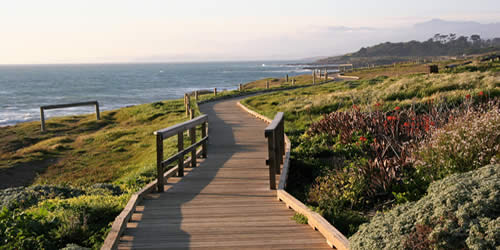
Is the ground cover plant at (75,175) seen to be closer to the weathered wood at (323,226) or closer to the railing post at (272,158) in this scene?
the railing post at (272,158)

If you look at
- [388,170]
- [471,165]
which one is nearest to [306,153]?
[388,170]

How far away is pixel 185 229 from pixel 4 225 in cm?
221

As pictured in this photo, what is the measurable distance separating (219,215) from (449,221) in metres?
3.44

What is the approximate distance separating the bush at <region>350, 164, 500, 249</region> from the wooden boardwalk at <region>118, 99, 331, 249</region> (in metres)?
1.03

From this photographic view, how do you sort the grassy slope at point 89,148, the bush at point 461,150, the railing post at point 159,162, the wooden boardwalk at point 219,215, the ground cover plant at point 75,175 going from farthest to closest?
A: the grassy slope at point 89,148 < the railing post at point 159,162 < the bush at point 461,150 < the ground cover plant at point 75,175 < the wooden boardwalk at point 219,215

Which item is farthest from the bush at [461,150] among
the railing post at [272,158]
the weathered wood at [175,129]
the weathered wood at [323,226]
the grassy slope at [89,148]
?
the grassy slope at [89,148]

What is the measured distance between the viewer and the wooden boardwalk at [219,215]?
551 cm

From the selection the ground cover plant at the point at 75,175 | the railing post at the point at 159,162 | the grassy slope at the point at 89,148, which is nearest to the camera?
the ground cover plant at the point at 75,175

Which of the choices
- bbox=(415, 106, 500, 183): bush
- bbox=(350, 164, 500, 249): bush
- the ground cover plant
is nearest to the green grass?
bbox=(415, 106, 500, 183): bush

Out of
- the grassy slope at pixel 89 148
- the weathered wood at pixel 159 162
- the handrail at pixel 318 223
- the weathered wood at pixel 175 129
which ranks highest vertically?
the weathered wood at pixel 175 129

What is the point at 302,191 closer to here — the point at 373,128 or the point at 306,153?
the point at 306,153

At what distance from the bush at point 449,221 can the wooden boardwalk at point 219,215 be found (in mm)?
1028

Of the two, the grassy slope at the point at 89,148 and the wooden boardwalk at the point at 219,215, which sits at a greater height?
the wooden boardwalk at the point at 219,215

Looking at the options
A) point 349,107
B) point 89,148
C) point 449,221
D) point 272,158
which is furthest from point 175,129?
point 89,148
